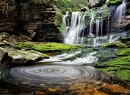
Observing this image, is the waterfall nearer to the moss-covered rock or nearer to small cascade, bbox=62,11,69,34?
small cascade, bbox=62,11,69,34

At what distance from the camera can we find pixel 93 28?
784 inches

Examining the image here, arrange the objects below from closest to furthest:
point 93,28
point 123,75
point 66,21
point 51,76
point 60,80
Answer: point 60,80
point 51,76
point 123,75
point 93,28
point 66,21

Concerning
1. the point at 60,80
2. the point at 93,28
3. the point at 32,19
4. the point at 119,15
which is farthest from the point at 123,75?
the point at 32,19

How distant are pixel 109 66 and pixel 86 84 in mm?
3290

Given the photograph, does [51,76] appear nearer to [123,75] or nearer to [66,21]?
[123,75]

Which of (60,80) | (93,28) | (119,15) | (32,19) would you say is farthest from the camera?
(32,19)

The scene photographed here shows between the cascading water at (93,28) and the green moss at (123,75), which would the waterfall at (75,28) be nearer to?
the cascading water at (93,28)

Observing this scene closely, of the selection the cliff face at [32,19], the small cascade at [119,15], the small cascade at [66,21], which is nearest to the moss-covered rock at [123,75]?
the small cascade at [119,15]

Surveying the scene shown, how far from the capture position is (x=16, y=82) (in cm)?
639

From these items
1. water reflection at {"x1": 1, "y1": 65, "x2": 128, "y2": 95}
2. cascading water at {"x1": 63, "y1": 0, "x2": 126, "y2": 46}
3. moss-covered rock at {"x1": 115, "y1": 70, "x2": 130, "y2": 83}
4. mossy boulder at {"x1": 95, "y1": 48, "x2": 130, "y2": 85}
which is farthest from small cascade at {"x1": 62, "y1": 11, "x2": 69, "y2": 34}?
water reflection at {"x1": 1, "y1": 65, "x2": 128, "y2": 95}

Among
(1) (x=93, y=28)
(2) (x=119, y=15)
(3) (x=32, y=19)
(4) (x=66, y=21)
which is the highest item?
(2) (x=119, y=15)

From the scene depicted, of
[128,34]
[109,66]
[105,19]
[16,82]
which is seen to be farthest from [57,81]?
[105,19]

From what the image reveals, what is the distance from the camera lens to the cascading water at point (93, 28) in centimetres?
1863

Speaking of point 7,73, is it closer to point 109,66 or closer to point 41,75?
point 41,75
